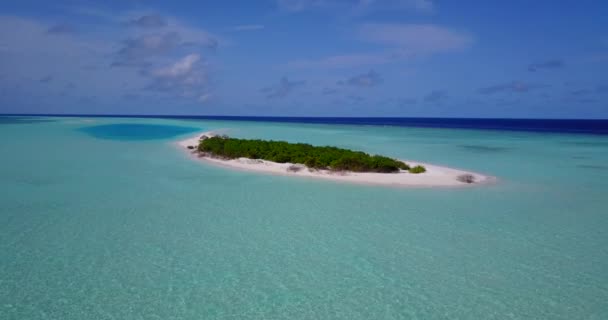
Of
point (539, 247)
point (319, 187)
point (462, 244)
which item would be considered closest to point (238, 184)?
point (319, 187)

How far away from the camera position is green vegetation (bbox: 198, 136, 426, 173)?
17734mm

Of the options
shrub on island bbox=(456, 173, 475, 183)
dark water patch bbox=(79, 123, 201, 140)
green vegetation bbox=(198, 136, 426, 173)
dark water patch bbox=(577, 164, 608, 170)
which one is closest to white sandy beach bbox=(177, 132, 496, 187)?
shrub on island bbox=(456, 173, 475, 183)

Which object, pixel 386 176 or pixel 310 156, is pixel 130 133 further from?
pixel 386 176

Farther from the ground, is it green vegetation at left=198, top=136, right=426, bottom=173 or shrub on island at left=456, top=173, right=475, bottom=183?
green vegetation at left=198, top=136, right=426, bottom=173

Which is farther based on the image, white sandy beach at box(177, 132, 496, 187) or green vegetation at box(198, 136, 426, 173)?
green vegetation at box(198, 136, 426, 173)

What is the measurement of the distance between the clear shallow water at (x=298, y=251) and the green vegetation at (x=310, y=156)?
3.00 meters

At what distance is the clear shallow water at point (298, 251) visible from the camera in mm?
5934

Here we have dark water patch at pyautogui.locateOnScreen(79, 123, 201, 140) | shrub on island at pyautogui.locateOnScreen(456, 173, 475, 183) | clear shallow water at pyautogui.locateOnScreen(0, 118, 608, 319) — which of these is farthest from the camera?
dark water patch at pyautogui.locateOnScreen(79, 123, 201, 140)

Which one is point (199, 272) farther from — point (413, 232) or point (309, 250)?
point (413, 232)

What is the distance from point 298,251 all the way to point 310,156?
37.0 feet

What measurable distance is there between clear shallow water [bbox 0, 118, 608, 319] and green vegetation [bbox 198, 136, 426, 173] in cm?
300

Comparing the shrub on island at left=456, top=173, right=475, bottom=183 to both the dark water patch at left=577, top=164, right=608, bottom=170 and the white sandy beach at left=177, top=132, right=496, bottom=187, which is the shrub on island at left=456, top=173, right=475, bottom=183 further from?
the dark water patch at left=577, top=164, right=608, bottom=170

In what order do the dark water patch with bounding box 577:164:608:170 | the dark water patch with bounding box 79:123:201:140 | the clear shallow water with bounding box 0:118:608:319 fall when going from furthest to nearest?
the dark water patch with bounding box 79:123:201:140 < the dark water patch with bounding box 577:164:608:170 < the clear shallow water with bounding box 0:118:608:319

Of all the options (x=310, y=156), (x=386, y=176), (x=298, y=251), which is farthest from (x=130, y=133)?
(x=298, y=251)
